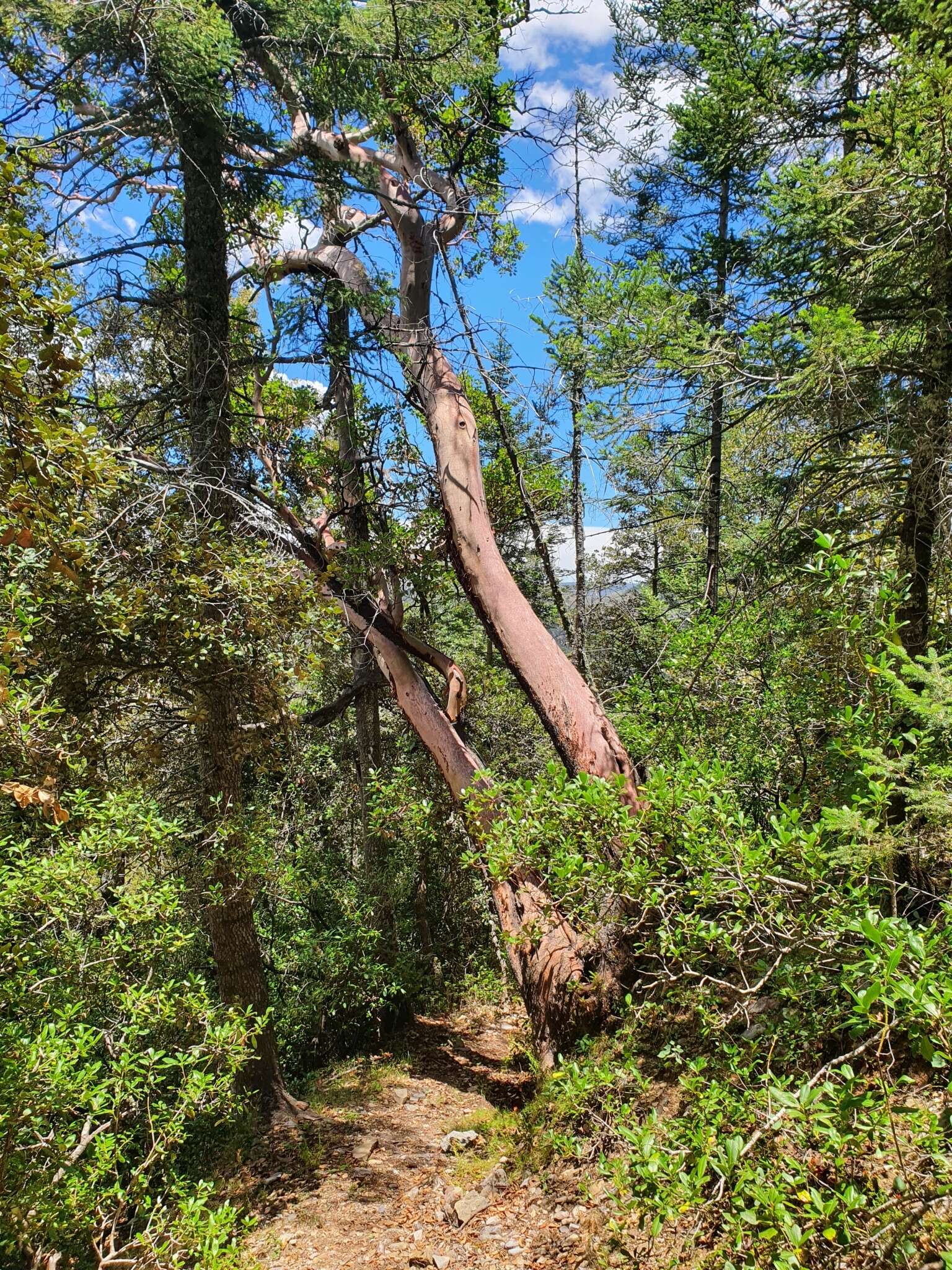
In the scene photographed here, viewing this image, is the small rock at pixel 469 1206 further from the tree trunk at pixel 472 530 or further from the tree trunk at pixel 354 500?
the tree trunk at pixel 354 500

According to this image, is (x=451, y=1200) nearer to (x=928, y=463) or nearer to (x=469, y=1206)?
(x=469, y=1206)

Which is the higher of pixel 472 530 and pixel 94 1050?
pixel 472 530

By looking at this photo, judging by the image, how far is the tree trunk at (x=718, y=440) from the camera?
25.4ft

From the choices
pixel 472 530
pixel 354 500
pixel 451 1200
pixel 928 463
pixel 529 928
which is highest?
pixel 354 500

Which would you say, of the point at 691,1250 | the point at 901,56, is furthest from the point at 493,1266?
the point at 901,56

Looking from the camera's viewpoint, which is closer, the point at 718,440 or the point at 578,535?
the point at 718,440

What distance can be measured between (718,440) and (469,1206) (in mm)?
8178

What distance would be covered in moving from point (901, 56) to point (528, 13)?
287 centimetres

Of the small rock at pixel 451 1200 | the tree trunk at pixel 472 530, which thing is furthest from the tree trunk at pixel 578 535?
the small rock at pixel 451 1200

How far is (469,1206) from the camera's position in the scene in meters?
4.59

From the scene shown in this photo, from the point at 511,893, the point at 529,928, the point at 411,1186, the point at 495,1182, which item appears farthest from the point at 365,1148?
the point at 529,928

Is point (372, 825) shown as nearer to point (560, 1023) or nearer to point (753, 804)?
point (560, 1023)

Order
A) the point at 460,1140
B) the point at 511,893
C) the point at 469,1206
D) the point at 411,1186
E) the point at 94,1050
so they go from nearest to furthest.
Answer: the point at 94,1050, the point at 469,1206, the point at 411,1186, the point at 460,1140, the point at 511,893

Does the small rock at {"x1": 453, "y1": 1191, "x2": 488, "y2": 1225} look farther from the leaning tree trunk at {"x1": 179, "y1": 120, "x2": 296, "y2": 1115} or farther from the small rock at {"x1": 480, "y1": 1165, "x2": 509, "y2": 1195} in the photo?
the leaning tree trunk at {"x1": 179, "y1": 120, "x2": 296, "y2": 1115}
